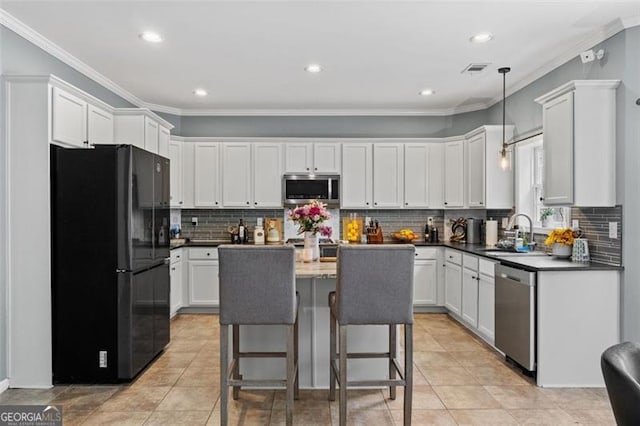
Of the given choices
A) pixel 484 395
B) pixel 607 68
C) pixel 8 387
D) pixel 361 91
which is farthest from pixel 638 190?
pixel 8 387

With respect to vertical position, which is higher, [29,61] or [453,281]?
[29,61]

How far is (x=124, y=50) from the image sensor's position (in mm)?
3705

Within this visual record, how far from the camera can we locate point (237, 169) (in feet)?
18.8

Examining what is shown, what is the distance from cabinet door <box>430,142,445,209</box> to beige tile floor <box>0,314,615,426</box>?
8.21 ft

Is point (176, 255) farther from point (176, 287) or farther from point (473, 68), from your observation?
point (473, 68)

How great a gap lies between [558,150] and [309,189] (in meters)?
3.05

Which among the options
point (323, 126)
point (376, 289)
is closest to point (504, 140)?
point (323, 126)

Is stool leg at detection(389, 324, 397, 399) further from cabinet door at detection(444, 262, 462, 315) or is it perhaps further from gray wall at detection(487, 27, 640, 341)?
cabinet door at detection(444, 262, 462, 315)

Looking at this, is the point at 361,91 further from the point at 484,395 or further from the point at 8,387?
the point at 8,387

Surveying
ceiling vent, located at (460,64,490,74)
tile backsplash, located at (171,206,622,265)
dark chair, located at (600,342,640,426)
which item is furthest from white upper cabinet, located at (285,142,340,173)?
dark chair, located at (600,342,640,426)

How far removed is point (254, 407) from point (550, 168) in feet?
9.96

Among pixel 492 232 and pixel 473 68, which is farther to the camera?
pixel 492 232

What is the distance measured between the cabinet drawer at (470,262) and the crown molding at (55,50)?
429 cm

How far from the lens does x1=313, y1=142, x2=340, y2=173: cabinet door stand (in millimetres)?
5773
